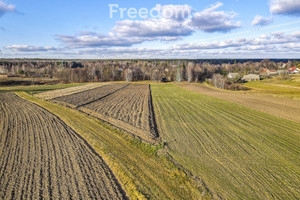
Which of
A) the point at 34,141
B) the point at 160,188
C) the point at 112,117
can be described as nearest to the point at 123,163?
the point at 160,188

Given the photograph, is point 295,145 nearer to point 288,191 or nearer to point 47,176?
point 288,191

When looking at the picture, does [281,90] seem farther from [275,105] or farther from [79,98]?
[79,98]

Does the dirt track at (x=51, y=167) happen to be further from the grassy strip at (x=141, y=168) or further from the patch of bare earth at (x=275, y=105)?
the patch of bare earth at (x=275, y=105)

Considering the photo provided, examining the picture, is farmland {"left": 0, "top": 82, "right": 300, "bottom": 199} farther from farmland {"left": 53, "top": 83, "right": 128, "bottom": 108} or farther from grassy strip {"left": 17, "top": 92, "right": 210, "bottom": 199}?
farmland {"left": 53, "top": 83, "right": 128, "bottom": 108}

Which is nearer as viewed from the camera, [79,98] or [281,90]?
[79,98]

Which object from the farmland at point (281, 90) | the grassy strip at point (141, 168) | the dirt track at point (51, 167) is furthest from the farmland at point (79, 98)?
the farmland at point (281, 90)

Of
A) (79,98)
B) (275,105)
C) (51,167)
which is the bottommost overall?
(51,167)

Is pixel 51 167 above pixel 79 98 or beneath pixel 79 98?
beneath

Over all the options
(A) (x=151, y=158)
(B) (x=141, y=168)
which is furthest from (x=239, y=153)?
(B) (x=141, y=168)
